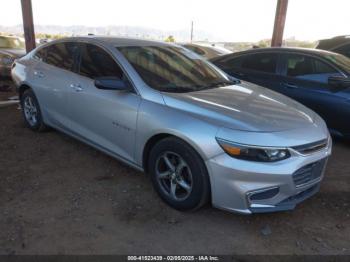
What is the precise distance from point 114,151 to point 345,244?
233 cm

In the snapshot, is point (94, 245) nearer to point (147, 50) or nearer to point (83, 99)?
point (83, 99)

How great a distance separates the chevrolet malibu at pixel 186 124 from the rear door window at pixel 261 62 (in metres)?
1.65

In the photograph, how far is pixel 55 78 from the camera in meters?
4.38

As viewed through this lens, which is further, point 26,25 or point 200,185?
point 26,25

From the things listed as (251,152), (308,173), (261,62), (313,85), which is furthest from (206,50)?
(251,152)

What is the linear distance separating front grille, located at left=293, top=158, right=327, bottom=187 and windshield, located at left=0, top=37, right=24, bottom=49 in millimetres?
10001

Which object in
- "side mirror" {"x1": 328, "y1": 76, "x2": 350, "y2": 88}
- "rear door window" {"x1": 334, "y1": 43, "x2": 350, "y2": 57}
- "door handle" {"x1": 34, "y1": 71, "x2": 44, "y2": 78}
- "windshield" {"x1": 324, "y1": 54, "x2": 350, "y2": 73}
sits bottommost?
"door handle" {"x1": 34, "y1": 71, "x2": 44, "y2": 78}

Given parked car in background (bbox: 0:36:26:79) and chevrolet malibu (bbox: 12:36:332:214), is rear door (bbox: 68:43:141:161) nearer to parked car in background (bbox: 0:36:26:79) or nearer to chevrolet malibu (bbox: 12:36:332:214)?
chevrolet malibu (bbox: 12:36:332:214)

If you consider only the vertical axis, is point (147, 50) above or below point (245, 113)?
above

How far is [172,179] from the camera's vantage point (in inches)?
125

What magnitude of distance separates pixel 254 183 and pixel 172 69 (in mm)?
1651

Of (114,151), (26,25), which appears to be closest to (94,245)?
(114,151)

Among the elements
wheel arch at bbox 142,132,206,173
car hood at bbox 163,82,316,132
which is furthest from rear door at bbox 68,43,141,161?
car hood at bbox 163,82,316,132

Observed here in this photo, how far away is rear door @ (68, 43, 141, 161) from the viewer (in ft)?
11.2
